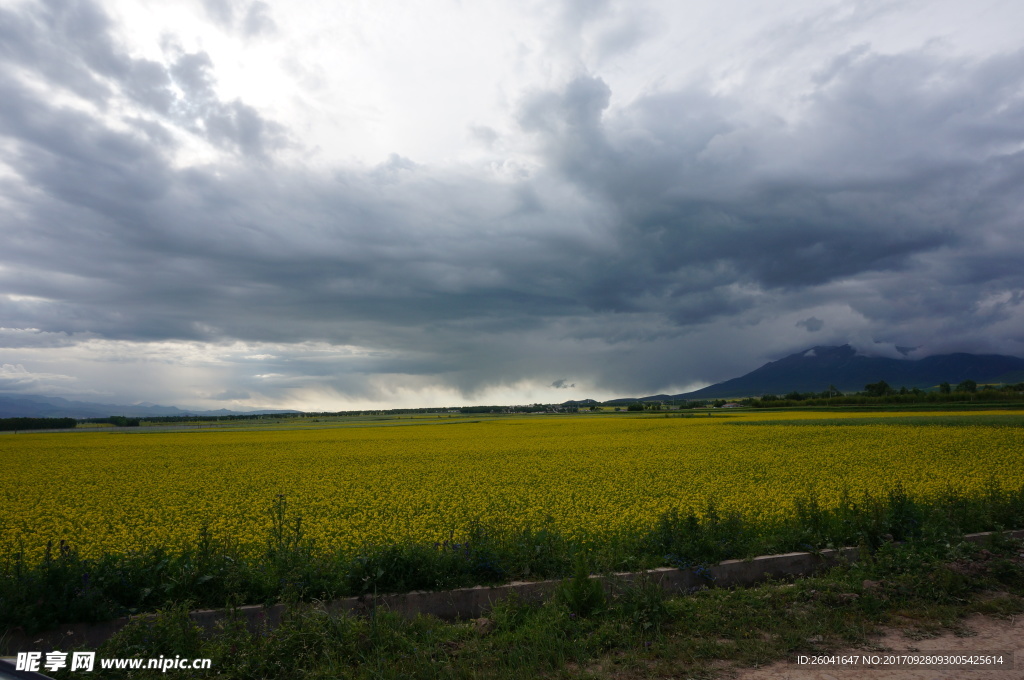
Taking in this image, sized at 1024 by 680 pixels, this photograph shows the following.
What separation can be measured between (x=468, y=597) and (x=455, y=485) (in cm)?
1221

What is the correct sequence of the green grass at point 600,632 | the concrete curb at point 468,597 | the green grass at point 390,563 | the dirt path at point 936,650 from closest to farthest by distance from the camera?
1. the dirt path at point 936,650
2. the green grass at point 600,632
3. the concrete curb at point 468,597
4. the green grass at point 390,563

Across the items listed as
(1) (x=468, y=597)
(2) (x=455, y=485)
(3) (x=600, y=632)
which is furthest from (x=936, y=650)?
(2) (x=455, y=485)

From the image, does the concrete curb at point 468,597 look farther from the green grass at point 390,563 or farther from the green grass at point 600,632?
the green grass at point 600,632

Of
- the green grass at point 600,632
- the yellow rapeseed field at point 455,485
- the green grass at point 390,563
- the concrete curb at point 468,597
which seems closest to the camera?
the green grass at point 600,632

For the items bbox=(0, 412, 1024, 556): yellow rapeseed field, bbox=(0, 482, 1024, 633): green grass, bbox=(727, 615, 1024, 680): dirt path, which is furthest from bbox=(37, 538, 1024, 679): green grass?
bbox=(0, 412, 1024, 556): yellow rapeseed field

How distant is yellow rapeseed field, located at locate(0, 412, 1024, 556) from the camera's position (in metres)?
12.5

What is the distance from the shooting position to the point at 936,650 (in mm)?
5578

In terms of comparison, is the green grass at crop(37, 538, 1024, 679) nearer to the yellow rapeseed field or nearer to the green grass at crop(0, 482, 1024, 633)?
the green grass at crop(0, 482, 1024, 633)

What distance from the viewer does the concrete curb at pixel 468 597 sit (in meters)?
6.21

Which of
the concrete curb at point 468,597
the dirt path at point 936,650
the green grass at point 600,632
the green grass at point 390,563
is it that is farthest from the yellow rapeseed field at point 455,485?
the dirt path at point 936,650

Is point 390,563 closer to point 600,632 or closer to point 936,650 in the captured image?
point 600,632

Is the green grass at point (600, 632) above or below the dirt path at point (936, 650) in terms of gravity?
above

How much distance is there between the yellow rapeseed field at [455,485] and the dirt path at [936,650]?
4807 millimetres

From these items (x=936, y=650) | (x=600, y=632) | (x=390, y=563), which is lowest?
(x=936, y=650)
